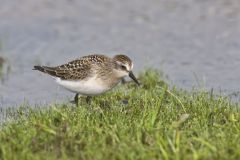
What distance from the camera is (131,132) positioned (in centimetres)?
973

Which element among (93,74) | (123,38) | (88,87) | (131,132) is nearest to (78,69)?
(93,74)

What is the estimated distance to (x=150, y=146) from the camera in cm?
896

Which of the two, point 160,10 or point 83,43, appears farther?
point 160,10

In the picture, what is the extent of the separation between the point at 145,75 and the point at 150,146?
18.7ft

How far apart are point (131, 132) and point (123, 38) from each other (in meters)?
9.08

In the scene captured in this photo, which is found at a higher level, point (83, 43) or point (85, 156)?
point (83, 43)

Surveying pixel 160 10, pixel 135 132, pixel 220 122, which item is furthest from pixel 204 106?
pixel 160 10

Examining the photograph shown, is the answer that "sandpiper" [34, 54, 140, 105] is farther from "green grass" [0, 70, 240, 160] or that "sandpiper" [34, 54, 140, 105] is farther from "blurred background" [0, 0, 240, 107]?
"blurred background" [0, 0, 240, 107]

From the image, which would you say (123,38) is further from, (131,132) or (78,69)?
(131,132)

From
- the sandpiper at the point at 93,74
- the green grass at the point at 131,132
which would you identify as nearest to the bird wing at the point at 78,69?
the sandpiper at the point at 93,74

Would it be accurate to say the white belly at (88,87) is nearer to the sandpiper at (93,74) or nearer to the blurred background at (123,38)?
the sandpiper at (93,74)

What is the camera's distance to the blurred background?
15.3m

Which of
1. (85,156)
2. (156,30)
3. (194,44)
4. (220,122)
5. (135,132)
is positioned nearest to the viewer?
(85,156)

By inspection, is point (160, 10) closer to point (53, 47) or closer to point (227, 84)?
point (53, 47)
